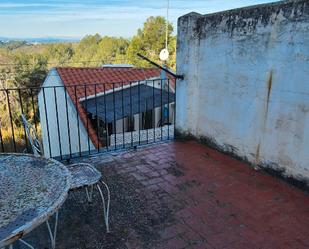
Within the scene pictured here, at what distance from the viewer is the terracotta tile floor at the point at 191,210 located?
207 cm

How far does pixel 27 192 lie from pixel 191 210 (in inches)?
58.0

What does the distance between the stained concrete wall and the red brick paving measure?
300 mm

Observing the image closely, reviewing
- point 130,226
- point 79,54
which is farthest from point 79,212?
point 79,54

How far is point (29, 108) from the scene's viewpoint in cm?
1931

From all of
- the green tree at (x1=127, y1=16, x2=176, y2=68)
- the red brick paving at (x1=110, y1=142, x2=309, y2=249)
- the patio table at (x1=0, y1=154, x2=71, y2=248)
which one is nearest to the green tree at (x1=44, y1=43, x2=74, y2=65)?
the green tree at (x1=127, y1=16, x2=176, y2=68)

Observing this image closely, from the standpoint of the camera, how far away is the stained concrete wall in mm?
2631

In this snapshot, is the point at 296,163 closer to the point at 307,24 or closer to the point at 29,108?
the point at 307,24

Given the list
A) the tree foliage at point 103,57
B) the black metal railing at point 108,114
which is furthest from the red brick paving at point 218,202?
the tree foliage at point 103,57

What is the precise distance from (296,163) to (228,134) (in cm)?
96

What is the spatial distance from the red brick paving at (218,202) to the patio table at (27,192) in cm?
85

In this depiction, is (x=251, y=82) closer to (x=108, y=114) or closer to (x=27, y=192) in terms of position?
(x=27, y=192)

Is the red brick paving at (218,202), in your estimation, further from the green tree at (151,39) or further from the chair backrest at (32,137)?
the green tree at (151,39)

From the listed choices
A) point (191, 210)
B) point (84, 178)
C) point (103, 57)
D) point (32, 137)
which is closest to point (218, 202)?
point (191, 210)

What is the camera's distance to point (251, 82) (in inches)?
123
